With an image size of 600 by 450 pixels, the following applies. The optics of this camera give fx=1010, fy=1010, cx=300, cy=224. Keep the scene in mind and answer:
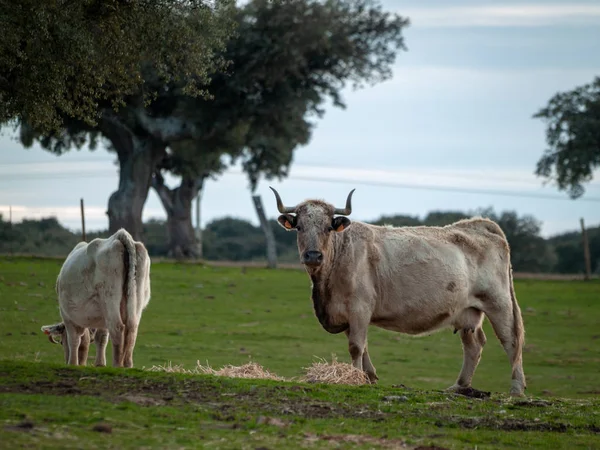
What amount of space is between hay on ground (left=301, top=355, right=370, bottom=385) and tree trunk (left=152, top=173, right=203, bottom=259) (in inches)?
1679

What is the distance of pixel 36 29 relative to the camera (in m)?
14.9

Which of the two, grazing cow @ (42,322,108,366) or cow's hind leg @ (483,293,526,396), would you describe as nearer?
cow's hind leg @ (483,293,526,396)

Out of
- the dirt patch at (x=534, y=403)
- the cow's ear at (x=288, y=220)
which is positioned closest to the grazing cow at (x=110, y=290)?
the cow's ear at (x=288, y=220)

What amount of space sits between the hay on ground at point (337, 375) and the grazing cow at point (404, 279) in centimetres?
36

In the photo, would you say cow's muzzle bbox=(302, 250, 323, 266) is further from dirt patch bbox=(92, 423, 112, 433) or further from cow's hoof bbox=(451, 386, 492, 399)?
dirt patch bbox=(92, 423, 112, 433)

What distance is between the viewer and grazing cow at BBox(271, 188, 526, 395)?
52.3 feet

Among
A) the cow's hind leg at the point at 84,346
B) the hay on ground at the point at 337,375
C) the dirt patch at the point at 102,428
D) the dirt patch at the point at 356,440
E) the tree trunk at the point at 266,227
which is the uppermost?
the tree trunk at the point at 266,227

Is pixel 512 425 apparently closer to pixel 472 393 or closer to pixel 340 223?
pixel 472 393

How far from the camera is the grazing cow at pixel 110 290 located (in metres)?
15.8

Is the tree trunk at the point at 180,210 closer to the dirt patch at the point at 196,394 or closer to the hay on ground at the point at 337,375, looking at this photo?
the hay on ground at the point at 337,375

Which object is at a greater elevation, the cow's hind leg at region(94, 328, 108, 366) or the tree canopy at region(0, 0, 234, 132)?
the tree canopy at region(0, 0, 234, 132)

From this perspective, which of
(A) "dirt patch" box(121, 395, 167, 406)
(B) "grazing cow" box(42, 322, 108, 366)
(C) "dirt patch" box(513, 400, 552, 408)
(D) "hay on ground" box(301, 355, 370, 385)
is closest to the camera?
(A) "dirt patch" box(121, 395, 167, 406)

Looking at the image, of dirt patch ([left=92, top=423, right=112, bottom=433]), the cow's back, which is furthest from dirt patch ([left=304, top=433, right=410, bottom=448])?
the cow's back

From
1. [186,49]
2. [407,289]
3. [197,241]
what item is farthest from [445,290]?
[197,241]
